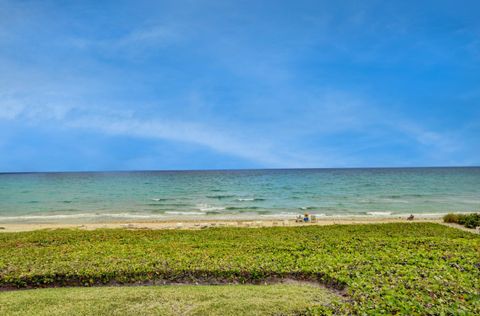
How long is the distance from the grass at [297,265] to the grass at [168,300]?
2.17 ft

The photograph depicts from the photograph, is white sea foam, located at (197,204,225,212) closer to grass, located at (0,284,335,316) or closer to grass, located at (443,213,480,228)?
grass, located at (443,213,480,228)

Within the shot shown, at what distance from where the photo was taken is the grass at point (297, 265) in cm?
743

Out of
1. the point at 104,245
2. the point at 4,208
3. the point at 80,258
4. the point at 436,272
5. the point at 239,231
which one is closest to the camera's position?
the point at 436,272

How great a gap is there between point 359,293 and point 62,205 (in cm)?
4263

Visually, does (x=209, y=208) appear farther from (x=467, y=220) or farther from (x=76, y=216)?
(x=467, y=220)

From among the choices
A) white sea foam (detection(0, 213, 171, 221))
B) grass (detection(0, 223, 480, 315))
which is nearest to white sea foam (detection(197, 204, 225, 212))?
white sea foam (detection(0, 213, 171, 221))

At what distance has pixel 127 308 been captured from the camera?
7520 millimetres

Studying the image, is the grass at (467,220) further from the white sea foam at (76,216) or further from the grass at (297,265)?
the white sea foam at (76,216)

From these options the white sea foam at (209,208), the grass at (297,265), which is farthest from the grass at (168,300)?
the white sea foam at (209,208)

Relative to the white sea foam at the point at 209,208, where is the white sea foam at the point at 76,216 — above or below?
below

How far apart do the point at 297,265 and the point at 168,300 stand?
4108 mm

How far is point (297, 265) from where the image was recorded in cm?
997

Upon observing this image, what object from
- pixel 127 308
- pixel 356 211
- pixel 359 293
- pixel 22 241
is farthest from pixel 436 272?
pixel 356 211

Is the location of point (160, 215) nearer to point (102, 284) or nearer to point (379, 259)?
point (102, 284)
